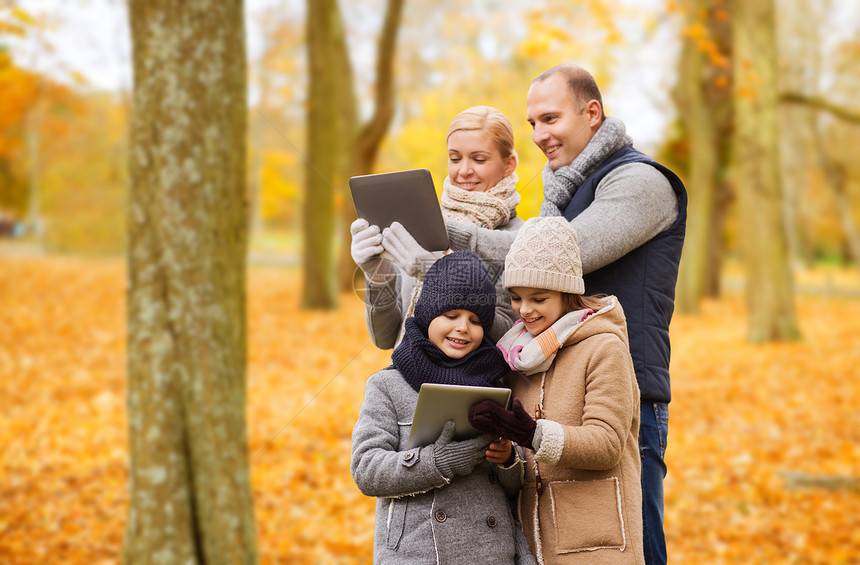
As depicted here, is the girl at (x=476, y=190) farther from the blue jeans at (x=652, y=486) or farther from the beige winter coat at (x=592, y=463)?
the blue jeans at (x=652, y=486)

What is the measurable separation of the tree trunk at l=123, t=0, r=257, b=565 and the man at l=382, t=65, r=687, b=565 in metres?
2.07

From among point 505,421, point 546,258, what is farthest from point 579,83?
point 505,421

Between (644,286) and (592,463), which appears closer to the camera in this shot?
(592,463)

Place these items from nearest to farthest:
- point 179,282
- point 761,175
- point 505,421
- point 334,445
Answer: point 505,421, point 179,282, point 334,445, point 761,175

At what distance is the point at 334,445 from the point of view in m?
6.67

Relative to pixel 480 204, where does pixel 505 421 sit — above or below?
below

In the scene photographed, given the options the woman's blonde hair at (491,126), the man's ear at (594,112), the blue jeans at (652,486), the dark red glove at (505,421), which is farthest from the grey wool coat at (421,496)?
the man's ear at (594,112)

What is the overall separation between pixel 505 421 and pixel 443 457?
0.21 metres

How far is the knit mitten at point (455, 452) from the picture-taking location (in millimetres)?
1750

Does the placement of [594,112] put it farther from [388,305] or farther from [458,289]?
[388,305]

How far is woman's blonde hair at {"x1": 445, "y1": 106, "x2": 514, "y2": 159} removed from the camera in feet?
6.65

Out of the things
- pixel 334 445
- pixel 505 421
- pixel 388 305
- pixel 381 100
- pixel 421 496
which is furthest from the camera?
pixel 381 100

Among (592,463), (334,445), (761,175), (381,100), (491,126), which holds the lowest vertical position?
(334,445)

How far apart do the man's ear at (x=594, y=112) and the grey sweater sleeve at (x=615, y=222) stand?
17cm
